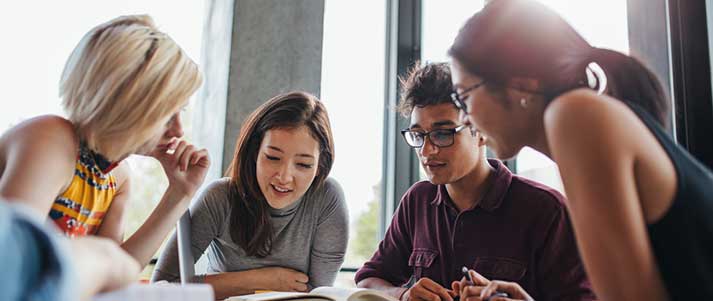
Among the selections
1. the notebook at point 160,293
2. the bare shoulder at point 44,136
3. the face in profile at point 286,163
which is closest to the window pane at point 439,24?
the face in profile at point 286,163

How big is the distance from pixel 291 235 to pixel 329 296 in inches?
30.7

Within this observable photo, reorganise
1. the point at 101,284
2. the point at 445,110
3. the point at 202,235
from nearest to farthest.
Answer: the point at 101,284
the point at 445,110
the point at 202,235

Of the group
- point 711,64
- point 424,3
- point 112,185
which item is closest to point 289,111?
point 112,185

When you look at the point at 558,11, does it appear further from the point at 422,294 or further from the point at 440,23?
the point at 440,23

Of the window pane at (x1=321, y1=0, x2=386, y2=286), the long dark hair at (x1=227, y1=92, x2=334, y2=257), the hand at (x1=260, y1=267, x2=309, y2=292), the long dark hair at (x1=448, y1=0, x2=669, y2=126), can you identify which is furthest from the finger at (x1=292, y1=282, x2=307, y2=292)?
the window pane at (x1=321, y1=0, x2=386, y2=286)

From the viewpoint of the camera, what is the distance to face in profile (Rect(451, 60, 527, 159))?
978mm

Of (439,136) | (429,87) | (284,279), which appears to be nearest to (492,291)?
(439,136)

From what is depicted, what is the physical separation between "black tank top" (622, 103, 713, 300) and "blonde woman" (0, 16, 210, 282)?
0.90m

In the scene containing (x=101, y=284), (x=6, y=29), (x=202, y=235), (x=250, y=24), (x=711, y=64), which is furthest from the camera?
(x=250, y=24)

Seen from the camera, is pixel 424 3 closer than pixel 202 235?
No

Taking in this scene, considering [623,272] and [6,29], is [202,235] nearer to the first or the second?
[623,272]

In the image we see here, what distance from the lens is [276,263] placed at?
177 centimetres

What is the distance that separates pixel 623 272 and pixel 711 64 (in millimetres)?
704

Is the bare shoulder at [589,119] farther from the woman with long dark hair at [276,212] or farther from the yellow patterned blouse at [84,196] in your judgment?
the woman with long dark hair at [276,212]
